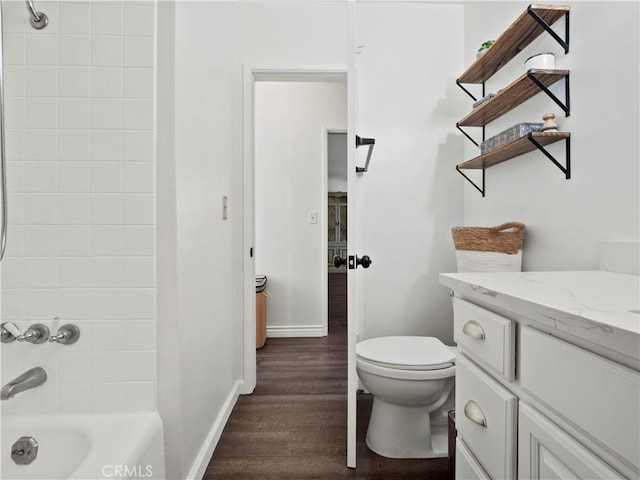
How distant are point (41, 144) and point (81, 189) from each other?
0.61 ft

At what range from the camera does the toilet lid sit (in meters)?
1.39

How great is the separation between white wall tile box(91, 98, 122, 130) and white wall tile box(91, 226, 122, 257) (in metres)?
0.32

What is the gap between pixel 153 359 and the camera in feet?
3.59

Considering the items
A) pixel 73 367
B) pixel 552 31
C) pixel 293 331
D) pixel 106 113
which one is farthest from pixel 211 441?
pixel 552 31

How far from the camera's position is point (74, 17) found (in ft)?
3.49

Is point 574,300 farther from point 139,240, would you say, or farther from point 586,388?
point 139,240

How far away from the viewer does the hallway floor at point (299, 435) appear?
1376mm

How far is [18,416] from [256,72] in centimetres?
199

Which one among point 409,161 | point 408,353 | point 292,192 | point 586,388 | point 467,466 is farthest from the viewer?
point 292,192

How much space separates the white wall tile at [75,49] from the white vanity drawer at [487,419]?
4.71 ft

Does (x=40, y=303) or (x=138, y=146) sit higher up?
(x=138, y=146)

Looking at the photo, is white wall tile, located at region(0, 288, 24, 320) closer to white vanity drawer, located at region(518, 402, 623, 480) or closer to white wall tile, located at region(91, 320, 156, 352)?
white wall tile, located at region(91, 320, 156, 352)

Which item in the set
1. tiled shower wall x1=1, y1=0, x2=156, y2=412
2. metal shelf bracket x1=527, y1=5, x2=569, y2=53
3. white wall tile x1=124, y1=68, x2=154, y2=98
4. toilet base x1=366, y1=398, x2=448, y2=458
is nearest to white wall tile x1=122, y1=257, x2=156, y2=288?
tiled shower wall x1=1, y1=0, x2=156, y2=412

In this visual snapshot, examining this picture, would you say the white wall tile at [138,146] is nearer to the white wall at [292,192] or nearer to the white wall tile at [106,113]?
the white wall tile at [106,113]
